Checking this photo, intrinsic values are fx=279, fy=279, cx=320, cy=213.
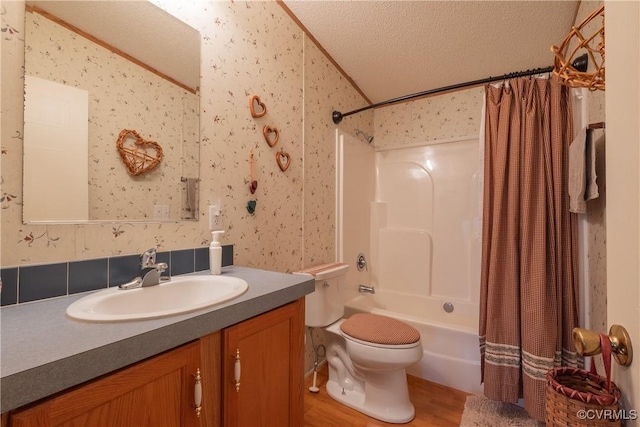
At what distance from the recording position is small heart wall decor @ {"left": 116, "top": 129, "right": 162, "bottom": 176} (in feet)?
3.45

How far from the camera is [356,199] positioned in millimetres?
2598

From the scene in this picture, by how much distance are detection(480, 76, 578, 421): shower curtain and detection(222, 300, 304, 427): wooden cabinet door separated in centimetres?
123

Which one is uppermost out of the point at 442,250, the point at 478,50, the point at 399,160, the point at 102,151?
the point at 478,50

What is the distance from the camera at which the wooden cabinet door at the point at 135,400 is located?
19.3 inches

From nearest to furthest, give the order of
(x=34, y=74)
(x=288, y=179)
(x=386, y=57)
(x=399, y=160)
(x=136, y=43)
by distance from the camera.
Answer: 1. (x=34, y=74)
2. (x=136, y=43)
3. (x=288, y=179)
4. (x=386, y=57)
5. (x=399, y=160)

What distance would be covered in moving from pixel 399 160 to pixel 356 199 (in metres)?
0.67

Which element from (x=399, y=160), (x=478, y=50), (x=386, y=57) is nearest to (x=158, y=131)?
(x=386, y=57)

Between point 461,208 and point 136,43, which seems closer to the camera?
point 136,43

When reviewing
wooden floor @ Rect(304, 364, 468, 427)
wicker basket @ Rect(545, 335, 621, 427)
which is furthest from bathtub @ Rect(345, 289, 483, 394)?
wicker basket @ Rect(545, 335, 621, 427)

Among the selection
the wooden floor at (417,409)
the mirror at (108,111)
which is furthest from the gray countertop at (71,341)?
the wooden floor at (417,409)

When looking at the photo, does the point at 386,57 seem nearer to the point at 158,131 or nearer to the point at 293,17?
the point at 293,17

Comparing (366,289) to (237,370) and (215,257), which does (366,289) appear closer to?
(215,257)

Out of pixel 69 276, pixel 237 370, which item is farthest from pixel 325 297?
pixel 69 276

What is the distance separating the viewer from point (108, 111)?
1.00 metres
